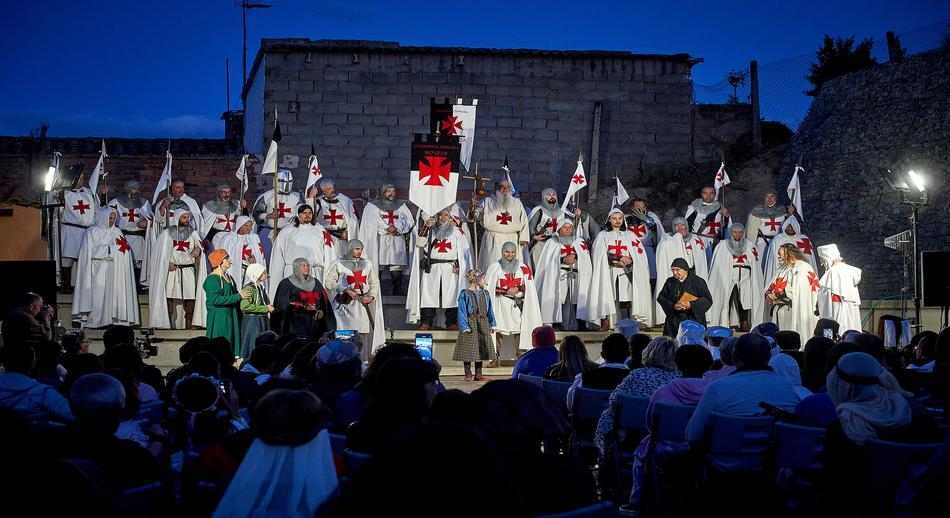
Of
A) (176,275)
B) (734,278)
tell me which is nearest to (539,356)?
(176,275)

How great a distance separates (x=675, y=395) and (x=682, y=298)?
9007mm

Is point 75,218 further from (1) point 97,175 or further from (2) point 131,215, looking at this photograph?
(2) point 131,215

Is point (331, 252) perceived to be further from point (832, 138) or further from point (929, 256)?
point (832, 138)

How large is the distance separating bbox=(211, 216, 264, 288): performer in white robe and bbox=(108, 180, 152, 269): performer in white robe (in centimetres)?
Answer: 158

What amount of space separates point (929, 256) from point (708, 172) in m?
11.8

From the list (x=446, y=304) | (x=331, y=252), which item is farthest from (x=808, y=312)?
(x=331, y=252)

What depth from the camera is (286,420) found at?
11.8 ft

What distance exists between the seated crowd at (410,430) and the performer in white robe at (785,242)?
987 centimetres

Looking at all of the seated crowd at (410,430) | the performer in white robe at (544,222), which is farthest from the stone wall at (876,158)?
the seated crowd at (410,430)

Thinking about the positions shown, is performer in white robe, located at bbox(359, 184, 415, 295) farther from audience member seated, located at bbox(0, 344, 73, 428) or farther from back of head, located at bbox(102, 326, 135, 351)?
audience member seated, located at bbox(0, 344, 73, 428)

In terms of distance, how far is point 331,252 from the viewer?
16766 mm

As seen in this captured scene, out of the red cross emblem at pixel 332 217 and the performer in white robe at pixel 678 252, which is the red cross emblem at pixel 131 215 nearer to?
the red cross emblem at pixel 332 217

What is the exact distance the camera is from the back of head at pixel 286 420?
11.9 ft

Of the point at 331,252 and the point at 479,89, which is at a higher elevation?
the point at 479,89
